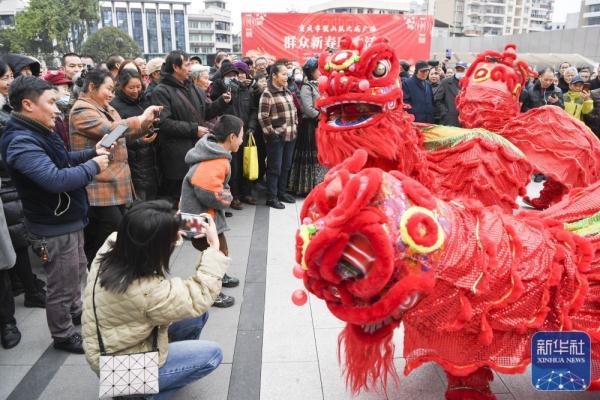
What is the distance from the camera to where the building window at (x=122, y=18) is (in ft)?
209

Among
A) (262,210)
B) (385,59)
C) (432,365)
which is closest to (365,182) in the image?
(385,59)

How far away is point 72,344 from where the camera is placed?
264 cm

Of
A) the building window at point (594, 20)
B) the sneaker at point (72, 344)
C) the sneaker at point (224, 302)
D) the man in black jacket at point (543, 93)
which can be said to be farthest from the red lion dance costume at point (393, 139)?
the building window at point (594, 20)

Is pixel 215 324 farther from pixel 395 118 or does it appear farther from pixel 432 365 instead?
pixel 395 118

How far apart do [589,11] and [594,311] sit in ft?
223

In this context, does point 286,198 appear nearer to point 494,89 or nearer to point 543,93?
point 494,89

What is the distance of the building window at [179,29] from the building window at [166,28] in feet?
3.10

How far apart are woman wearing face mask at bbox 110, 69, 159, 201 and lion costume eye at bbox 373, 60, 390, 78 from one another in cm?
213

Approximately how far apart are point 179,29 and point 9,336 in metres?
67.0

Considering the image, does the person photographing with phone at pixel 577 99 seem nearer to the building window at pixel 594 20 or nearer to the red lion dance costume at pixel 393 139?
the red lion dance costume at pixel 393 139

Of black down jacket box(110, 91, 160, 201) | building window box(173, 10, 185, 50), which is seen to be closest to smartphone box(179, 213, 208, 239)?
black down jacket box(110, 91, 160, 201)

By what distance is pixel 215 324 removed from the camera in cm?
299

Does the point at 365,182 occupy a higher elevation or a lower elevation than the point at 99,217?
higher

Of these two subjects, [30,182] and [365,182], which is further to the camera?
[30,182]
